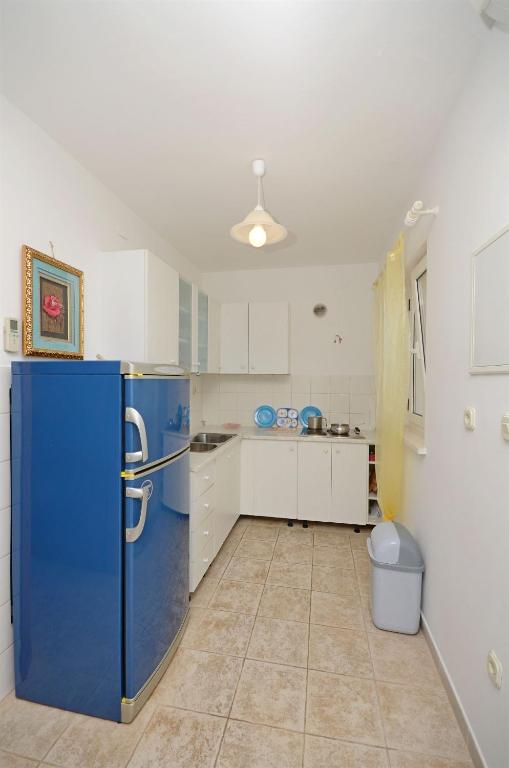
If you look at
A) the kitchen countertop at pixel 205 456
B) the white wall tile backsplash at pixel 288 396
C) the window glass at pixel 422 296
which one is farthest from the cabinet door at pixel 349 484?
the window glass at pixel 422 296

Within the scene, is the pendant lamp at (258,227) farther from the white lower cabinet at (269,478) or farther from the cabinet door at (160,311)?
the white lower cabinet at (269,478)

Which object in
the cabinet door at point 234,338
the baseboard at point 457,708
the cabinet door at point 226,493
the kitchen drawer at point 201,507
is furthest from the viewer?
the cabinet door at point 234,338

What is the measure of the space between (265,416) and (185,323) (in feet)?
4.70

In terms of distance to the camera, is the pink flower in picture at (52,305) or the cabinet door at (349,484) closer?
the pink flower in picture at (52,305)

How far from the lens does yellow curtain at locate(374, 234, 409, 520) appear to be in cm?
207

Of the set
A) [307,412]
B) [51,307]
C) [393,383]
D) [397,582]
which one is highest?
[51,307]

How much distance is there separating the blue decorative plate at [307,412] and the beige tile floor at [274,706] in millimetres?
1723

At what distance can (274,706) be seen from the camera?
1410 mm

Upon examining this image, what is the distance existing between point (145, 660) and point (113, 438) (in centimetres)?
96

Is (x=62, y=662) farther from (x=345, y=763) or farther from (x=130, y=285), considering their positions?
(x=130, y=285)

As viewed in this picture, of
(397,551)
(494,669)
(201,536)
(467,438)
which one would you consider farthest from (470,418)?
(201,536)

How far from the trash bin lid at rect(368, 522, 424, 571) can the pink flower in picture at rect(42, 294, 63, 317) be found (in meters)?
2.08

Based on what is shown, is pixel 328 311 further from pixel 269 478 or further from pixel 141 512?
pixel 141 512

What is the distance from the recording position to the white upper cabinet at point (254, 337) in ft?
11.2
